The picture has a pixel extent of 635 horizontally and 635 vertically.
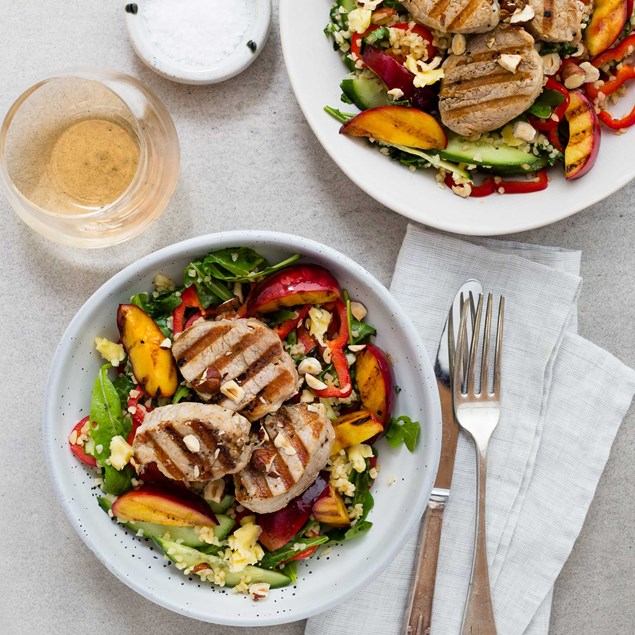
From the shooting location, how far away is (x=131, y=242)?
78.0 inches

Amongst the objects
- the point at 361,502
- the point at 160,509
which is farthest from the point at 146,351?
the point at 361,502

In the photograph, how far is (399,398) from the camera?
5.79 feet

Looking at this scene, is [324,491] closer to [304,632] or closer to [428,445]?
[428,445]

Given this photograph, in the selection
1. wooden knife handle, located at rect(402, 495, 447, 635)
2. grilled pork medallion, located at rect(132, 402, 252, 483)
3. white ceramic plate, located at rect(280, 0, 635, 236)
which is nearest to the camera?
grilled pork medallion, located at rect(132, 402, 252, 483)

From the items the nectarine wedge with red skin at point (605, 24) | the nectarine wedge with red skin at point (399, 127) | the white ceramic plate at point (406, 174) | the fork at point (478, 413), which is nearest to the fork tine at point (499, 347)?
the fork at point (478, 413)

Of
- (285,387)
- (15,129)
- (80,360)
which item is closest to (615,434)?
(285,387)

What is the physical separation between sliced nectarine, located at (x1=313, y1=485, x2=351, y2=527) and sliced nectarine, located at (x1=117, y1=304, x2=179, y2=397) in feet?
1.43

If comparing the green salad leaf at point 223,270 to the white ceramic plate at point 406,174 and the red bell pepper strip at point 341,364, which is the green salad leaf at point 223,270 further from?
the white ceramic plate at point 406,174

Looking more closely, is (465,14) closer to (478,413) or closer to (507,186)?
(507,186)

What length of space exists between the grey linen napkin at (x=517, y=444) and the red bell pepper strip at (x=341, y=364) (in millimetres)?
263

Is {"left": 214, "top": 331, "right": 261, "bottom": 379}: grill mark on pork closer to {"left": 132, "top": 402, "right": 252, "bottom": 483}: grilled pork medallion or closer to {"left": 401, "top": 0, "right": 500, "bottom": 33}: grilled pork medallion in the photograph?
{"left": 132, "top": 402, "right": 252, "bottom": 483}: grilled pork medallion

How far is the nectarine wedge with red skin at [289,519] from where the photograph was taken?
67.1 inches

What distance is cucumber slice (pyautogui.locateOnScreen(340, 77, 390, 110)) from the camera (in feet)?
6.10

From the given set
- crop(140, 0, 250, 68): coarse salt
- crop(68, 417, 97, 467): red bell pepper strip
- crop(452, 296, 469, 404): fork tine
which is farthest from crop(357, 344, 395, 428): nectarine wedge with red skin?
crop(140, 0, 250, 68): coarse salt
